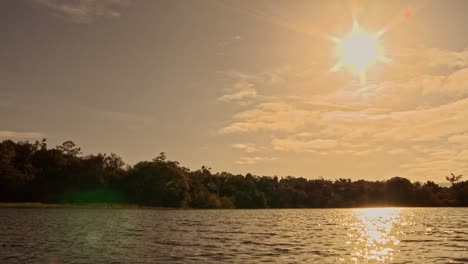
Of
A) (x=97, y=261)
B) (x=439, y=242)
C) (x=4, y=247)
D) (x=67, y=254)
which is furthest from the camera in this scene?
(x=439, y=242)

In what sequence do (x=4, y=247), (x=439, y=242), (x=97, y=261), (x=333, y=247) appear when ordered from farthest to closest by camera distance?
(x=439, y=242) → (x=333, y=247) → (x=4, y=247) → (x=97, y=261)

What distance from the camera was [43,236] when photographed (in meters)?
60.1

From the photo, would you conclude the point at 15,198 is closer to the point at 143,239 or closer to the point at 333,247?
the point at 143,239

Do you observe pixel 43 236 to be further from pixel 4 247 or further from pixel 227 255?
pixel 227 255

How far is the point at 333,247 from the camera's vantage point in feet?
170

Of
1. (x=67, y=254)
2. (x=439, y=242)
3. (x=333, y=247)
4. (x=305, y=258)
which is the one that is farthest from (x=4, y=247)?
(x=439, y=242)

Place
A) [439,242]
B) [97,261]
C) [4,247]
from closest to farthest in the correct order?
[97,261], [4,247], [439,242]

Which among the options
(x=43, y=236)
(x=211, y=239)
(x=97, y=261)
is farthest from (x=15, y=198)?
(x=97, y=261)

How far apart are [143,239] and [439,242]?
39.0m

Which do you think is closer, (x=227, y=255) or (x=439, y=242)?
(x=227, y=255)

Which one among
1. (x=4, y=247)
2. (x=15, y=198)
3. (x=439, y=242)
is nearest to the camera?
(x=4, y=247)

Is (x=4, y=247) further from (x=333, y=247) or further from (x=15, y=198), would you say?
(x=15, y=198)

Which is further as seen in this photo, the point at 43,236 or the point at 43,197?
the point at 43,197

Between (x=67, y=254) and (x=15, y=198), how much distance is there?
16807 cm
